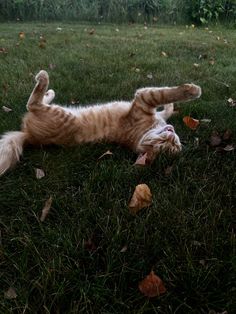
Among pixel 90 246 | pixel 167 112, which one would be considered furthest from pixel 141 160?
pixel 167 112

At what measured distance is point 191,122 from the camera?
354cm

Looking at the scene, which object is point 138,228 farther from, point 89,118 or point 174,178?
point 89,118

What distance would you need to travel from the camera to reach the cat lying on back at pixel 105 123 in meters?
3.22

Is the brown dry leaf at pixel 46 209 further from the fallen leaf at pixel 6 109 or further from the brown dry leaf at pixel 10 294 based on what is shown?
the fallen leaf at pixel 6 109

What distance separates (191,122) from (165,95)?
326mm

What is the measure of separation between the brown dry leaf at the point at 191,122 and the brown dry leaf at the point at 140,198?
1178 mm

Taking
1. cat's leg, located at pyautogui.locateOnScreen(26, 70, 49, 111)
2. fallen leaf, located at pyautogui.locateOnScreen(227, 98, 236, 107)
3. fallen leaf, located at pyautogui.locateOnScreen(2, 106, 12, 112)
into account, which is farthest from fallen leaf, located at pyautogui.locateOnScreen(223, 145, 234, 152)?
fallen leaf, located at pyautogui.locateOnScreen(2, 106, 12, 112)

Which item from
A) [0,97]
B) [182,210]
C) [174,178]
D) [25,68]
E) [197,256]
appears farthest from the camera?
[25,68]

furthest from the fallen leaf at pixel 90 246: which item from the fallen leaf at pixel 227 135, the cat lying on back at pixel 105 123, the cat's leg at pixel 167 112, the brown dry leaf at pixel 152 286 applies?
the cat's leg at pixel 167 112

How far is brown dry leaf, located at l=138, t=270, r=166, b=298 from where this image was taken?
1.82 meters

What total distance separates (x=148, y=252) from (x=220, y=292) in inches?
15.8

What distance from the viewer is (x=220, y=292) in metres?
1.81

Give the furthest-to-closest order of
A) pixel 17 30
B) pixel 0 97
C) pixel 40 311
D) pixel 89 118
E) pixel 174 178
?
pixel 17 30
pixel 0 97
pixel 89 118
pixel 174 178
pixel 40 311

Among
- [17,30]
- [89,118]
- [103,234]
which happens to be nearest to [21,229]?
[103,234]
